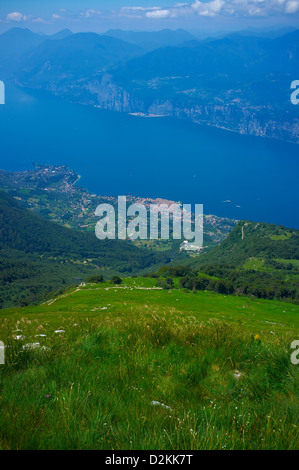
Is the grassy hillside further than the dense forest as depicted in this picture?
Yes

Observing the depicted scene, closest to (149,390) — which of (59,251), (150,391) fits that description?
(150,391)

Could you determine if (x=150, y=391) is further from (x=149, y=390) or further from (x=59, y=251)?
(x=59, y=251)

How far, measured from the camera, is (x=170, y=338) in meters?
4.00

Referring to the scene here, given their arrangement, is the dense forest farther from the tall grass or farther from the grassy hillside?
the tall grass

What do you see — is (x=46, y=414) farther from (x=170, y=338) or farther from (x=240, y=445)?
(x=170, y=338)

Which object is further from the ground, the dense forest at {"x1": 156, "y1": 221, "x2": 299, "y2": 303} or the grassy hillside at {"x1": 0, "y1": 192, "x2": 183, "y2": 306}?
the dense forest at {"x1": 156, "y1": 221, "x2": 299, "y2": 303}

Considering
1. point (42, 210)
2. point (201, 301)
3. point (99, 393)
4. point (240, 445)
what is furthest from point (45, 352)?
point (42, 210)

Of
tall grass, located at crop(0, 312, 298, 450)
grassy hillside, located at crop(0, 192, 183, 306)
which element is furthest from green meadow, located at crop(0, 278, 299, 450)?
grassy hillside, located at crop(0, 192, 183, 306)

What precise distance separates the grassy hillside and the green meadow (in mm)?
81246

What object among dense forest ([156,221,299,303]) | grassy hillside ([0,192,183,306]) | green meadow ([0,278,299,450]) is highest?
green meadow ([0,278,299,450])

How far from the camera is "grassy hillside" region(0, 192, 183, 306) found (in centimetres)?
9313

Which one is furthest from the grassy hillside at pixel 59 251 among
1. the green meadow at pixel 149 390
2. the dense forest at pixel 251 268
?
the green meadow at pixel 149 390

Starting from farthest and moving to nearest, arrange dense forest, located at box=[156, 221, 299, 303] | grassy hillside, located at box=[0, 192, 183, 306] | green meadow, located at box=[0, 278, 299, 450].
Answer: grassy hillside, located at box=[0, 192, 183, 306]
dense forest, located at box=[156, 221, 299, 303]
green meadow, located at box=[0, 278, 299, 450]
